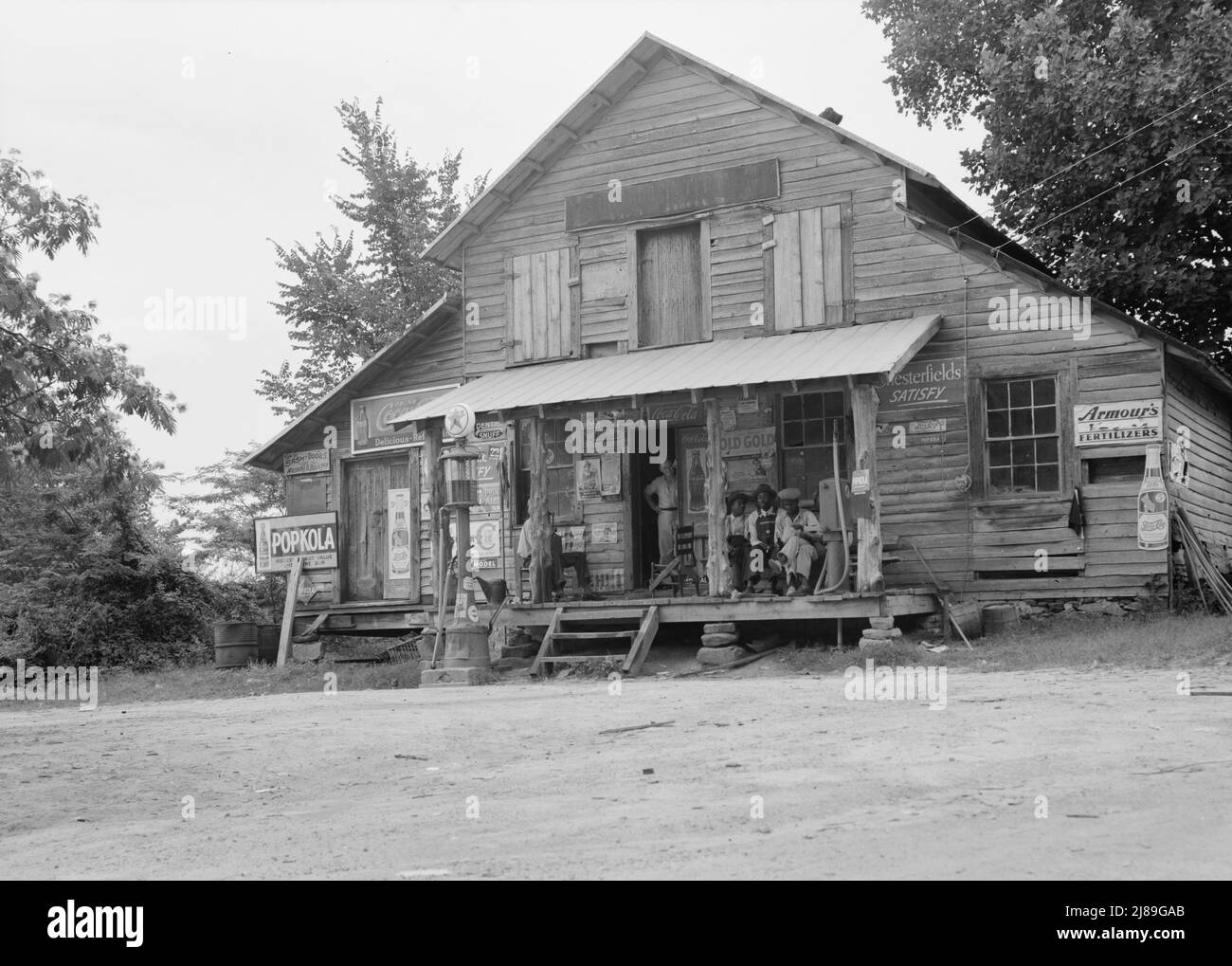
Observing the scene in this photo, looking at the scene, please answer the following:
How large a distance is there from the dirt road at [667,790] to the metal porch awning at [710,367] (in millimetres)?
4953

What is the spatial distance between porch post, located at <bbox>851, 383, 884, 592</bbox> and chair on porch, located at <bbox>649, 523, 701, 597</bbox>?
3068 mm

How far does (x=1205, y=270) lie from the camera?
75.3 ft

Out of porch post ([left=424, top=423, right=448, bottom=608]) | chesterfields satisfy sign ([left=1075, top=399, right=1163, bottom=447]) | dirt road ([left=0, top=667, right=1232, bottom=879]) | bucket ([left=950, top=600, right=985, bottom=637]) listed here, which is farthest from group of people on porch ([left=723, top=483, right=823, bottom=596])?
dirt road ([left=0, top=667, right=1232, bottom=879])

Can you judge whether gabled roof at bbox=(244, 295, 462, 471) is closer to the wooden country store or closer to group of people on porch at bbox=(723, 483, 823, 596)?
the wooden country store

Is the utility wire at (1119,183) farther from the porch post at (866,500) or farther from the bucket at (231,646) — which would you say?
the bucket at (231,646)

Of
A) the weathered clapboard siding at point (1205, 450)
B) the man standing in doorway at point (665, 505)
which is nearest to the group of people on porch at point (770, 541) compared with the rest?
the man standing in doorway at point (665, 505)

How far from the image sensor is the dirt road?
5910 millimetres

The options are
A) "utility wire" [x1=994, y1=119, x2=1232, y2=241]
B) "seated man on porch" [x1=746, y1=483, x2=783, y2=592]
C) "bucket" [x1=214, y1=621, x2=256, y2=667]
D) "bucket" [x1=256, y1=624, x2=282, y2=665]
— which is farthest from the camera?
"bucket" [x1=256, y1=624, x2=282, y2=665]

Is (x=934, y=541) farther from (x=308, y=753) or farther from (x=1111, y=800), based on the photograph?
(x=1111, y=800)

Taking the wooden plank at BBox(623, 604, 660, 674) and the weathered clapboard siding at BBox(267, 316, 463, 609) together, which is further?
the weathered clapboard siding at BBox(267, 316, 463, 609)

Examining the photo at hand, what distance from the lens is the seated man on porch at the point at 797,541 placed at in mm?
17156

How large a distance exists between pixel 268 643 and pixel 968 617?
11215 mm

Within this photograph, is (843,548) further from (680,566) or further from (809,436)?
(680,566)

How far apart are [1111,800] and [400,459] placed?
1746 centimetres
